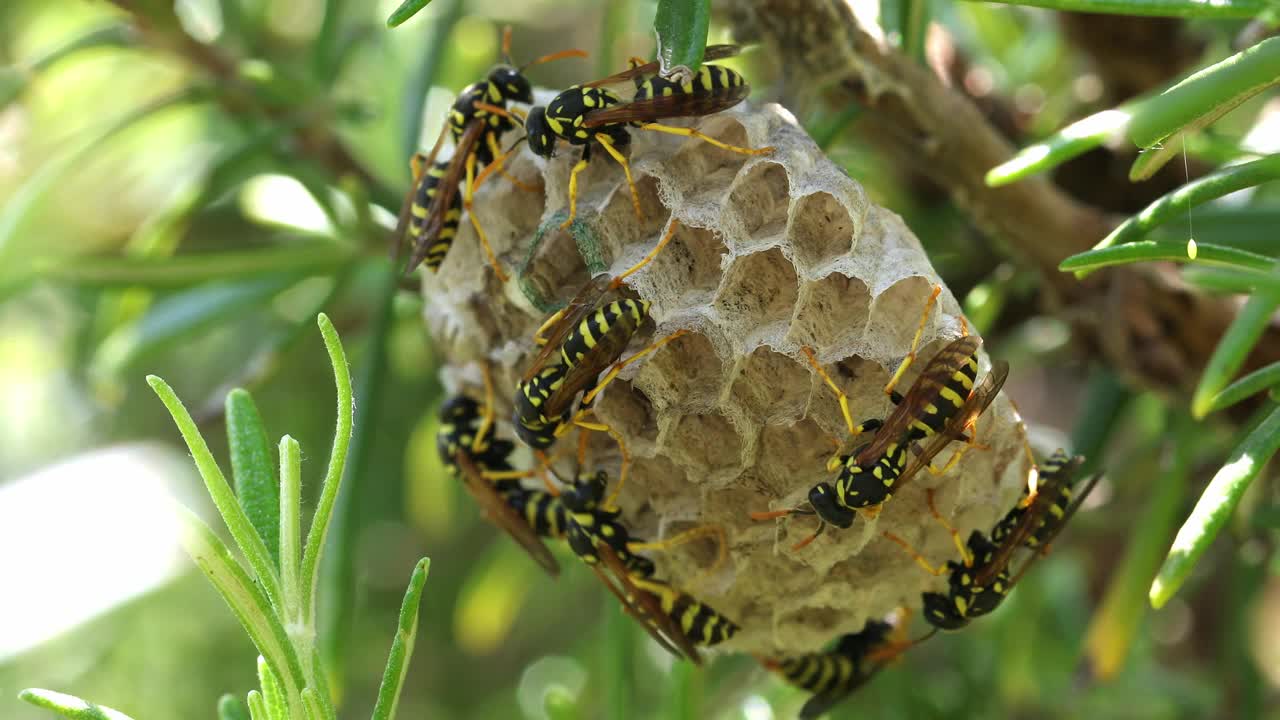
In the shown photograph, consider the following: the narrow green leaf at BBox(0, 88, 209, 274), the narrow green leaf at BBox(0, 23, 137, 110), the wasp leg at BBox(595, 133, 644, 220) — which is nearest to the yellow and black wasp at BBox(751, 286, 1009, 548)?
the wasp leg at BBox(595, 133, 644, 220)

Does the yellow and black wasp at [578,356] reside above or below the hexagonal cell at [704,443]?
above

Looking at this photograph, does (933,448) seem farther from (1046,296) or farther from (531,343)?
(1046,296)

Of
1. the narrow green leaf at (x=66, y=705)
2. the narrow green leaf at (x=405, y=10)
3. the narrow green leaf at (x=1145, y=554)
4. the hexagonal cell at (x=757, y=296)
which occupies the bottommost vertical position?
the narrow green leaf at (x=1145, y=554)

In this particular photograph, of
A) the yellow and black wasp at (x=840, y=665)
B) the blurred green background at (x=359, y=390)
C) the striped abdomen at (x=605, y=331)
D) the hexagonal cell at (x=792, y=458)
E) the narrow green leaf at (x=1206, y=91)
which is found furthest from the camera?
the blurred green background at (x=359, y=390)


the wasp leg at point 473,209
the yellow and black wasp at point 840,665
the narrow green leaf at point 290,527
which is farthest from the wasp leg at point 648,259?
the yellow and black wasp at point 840,665

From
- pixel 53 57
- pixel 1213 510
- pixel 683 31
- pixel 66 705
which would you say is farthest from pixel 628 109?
pixel 53 57

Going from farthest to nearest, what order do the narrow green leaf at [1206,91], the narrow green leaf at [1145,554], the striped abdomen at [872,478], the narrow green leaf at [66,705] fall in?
the narrow green leaf at [1145,554] → the striped abdomen at [872,478] → the narrow green leaf at [66,705] → the narrow green leaf at [1206,91]

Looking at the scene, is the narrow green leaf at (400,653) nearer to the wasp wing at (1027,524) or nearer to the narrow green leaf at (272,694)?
the narrow green leaf at (272,694)
